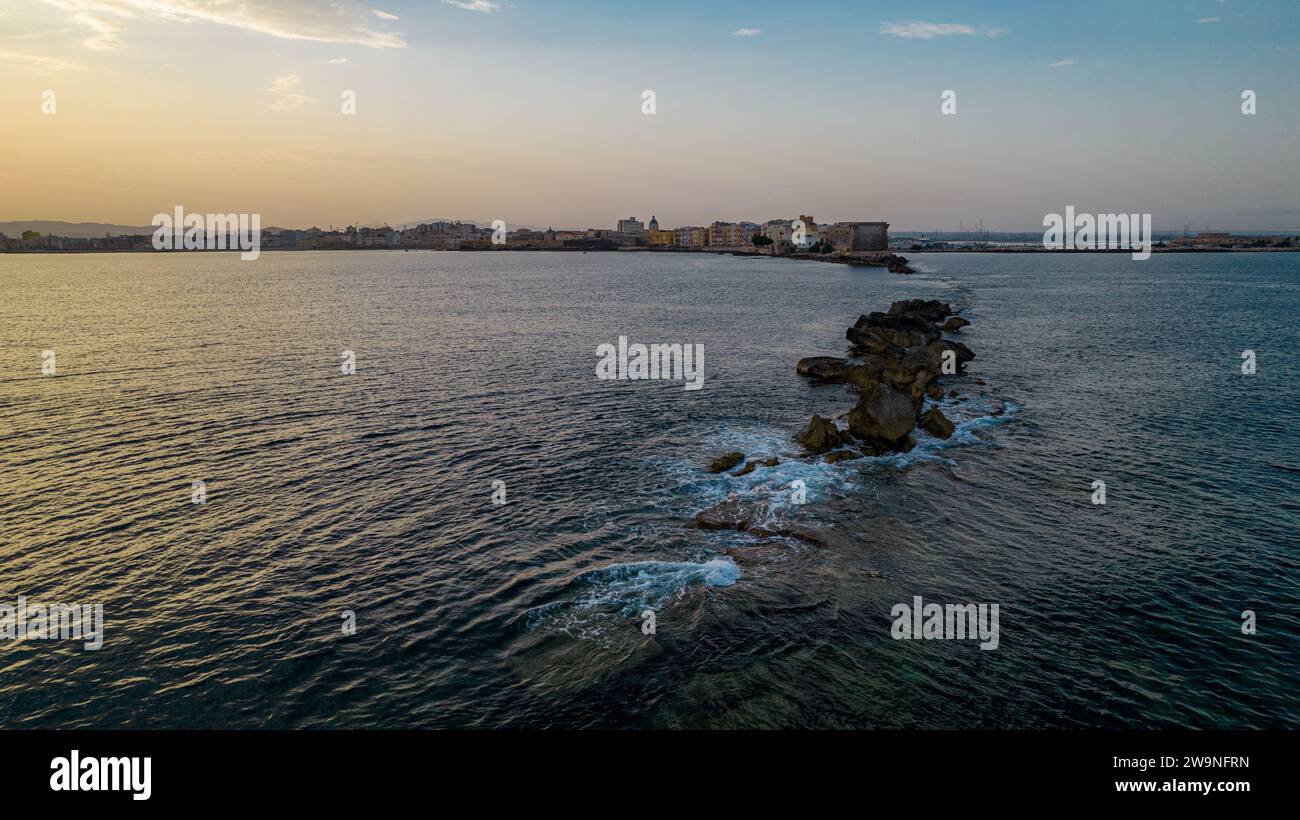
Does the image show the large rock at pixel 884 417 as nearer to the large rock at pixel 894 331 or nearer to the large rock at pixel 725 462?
the large rock at pixel 725 462

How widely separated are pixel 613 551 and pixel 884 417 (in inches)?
815

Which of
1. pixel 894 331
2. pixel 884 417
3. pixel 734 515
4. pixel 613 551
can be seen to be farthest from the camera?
pixel 894 331

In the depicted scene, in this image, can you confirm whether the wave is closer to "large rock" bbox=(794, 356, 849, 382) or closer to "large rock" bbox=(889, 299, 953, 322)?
"large rock" bbox=(794, 356, 849, 382)

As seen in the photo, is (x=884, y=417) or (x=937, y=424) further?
(x=937, y=424)

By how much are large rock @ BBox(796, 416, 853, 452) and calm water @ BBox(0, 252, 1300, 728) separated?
2.22 meters

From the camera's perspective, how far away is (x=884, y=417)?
4012cm

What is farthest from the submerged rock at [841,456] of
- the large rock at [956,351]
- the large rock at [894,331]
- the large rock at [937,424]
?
the large rock at [894,331]

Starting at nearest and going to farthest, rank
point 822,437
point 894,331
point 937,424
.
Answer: point 822,437 → point 937,424 → point 894,331

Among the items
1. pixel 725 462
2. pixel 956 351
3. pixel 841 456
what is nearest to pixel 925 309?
pixel 956 351

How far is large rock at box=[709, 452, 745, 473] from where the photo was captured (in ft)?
118

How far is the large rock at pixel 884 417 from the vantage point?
39.6 meters

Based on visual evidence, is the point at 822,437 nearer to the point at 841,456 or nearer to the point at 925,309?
the point at 841,456

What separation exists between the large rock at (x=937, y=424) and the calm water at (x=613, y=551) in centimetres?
170
